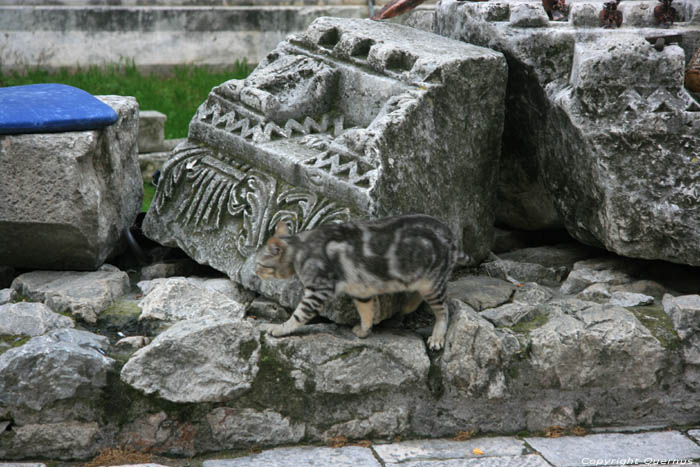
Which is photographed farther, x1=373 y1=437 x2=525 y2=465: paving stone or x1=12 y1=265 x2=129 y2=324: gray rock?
x1=12 y1=265 x2=129 y2=324: gray rock

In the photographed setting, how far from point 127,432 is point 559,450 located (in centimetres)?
213

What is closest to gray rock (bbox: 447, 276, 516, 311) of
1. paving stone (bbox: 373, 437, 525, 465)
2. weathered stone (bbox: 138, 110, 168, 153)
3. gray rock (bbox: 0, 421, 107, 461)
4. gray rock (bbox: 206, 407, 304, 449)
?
paving stone (bbox: 373, 437, 525, 465)

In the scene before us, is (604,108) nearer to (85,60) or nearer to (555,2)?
(555,2)

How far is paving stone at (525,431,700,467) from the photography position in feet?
13.5

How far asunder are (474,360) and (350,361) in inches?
25.1

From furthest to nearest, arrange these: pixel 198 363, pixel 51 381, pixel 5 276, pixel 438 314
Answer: pixel 5 276
pixel 438 314
pixel 198 363
pixel 51 381

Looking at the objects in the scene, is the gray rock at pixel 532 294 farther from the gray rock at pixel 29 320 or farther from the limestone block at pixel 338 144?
the gray rock at pixel 29 320

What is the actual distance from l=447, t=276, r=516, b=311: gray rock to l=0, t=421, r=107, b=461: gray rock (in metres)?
2.06

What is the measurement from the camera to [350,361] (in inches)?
168

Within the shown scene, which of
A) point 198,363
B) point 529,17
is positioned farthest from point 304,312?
point 529,17

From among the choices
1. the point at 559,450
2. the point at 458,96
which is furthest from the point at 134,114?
the point at 559,450

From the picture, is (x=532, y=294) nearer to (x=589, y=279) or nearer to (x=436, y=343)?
(x=589, y=279)

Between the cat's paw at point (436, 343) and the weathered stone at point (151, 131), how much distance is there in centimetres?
468

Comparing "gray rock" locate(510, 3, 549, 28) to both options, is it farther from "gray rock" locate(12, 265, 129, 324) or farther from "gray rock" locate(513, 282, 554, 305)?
"gray rock" locate(12, 265, 129, 324)
